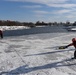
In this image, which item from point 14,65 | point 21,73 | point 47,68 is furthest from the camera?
point 14,65

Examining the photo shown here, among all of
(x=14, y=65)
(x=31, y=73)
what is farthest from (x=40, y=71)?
(x=14, y=65)

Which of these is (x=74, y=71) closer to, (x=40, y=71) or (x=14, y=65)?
(x=40, y=71)

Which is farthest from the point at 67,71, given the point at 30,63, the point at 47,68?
the point at 30,63

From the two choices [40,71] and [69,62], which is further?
[69,62]

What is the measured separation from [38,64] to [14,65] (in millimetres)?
1193

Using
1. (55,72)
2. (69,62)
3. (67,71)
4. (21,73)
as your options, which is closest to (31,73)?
(21,73)

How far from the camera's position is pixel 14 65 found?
30.9ft

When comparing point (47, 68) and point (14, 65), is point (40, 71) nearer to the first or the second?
point (47, 68)

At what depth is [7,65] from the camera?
947 cm

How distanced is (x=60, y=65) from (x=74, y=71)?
1.25 metres

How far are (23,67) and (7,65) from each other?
0.96 m

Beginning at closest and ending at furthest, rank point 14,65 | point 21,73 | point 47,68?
point 21,73 < point 47,68 < point 14,65

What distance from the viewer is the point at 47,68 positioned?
882cm

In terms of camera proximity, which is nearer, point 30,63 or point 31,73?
point 31,73
